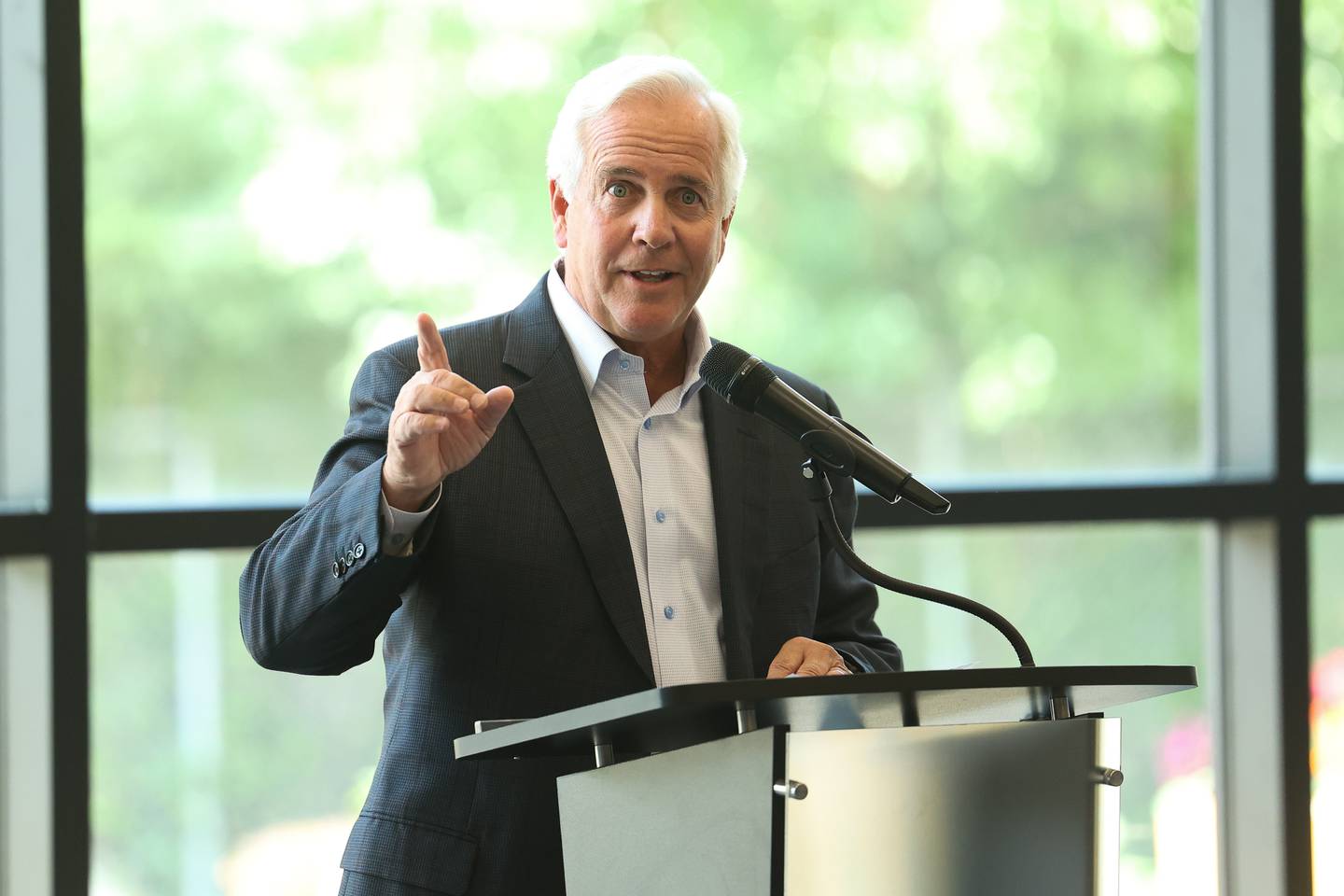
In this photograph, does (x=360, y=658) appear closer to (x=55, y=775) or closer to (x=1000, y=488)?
(x=55, y=775)

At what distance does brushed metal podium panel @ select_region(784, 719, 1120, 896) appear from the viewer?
1.23 meters

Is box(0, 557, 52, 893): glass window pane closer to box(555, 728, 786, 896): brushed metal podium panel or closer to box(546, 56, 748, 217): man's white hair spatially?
box(546, 56, 748, 217): man's white hair

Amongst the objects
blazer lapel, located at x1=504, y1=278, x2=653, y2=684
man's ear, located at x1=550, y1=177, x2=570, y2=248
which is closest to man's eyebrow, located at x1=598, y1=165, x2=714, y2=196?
man's ear, located at x1=550, y1=177, x2=570, y2=248

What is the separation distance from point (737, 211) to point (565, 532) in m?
1.67

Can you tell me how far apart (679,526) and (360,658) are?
470 millimetres

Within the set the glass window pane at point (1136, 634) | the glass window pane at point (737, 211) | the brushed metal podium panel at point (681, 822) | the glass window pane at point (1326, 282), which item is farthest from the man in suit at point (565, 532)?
the glass window pane at point (1326, 282)

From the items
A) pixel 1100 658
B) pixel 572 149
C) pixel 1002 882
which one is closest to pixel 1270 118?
pixel 1100 658

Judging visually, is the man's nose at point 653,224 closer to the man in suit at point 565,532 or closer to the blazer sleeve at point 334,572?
the man in suit at point 565,532

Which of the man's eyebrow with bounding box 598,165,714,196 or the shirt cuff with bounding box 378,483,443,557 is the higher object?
the man's eyebrow with bounding box 598,165,714,196

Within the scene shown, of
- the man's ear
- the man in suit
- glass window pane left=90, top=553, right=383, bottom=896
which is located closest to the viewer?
the man in suit

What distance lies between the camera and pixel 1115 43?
11.5 feet

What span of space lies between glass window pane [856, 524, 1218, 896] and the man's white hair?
1.68 m

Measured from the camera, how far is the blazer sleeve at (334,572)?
5.23 feet

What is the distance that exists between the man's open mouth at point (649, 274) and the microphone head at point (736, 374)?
17.8 inches
